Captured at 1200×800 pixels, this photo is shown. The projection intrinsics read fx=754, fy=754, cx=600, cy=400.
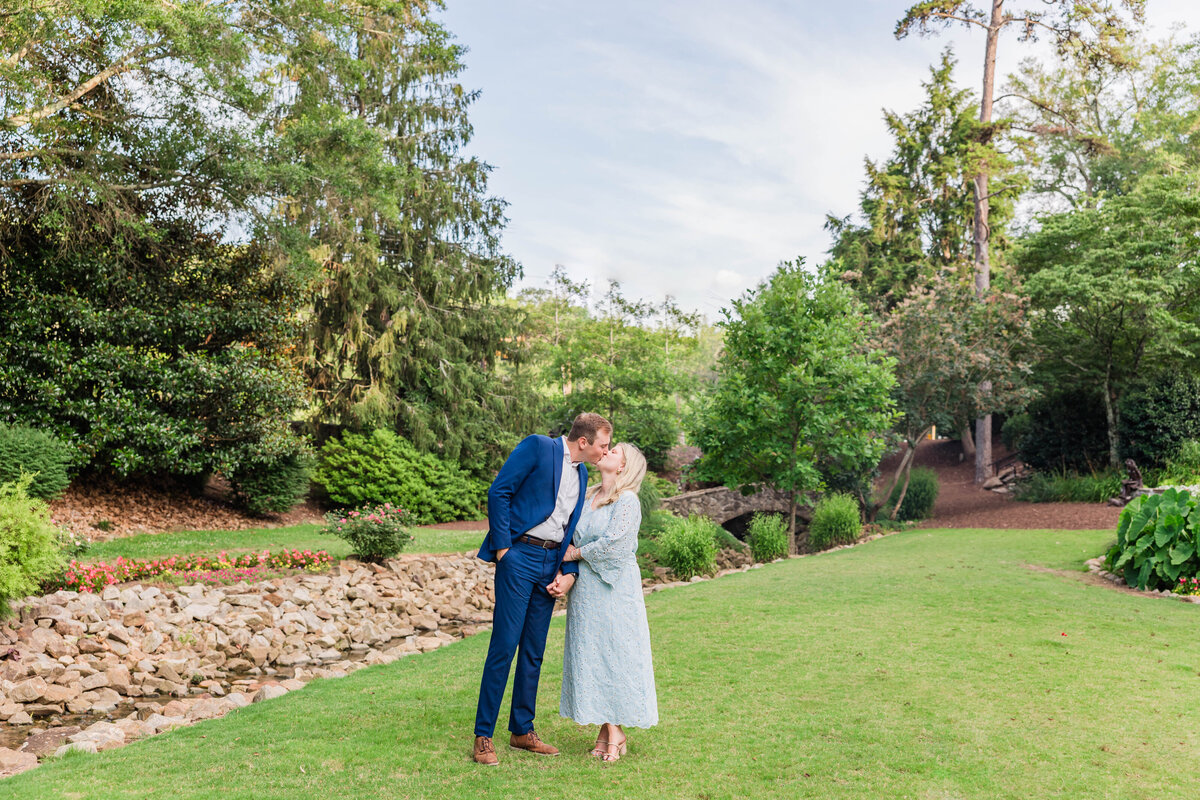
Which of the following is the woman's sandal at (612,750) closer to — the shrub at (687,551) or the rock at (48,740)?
the rock at (48,740)

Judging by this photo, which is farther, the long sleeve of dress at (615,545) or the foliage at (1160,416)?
the foliage at (1160,416)

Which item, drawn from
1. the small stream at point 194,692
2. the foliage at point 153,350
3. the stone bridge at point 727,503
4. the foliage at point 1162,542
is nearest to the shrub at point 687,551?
the small stream at point 194,692

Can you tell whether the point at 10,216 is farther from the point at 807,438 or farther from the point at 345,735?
the point at 807,438

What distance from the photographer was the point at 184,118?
13359 mm

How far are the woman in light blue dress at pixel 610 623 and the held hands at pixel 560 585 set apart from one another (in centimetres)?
8

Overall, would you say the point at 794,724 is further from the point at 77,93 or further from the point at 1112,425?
the point at 1112,425

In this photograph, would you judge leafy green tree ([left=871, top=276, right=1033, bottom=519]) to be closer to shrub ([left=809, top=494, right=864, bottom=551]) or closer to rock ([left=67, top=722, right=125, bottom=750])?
shrub ([left=809, top=494, right=864, bottom=551])

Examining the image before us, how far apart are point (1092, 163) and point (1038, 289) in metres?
16.4

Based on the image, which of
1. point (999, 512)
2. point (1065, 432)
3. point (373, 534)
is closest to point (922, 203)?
point (1065, 432)

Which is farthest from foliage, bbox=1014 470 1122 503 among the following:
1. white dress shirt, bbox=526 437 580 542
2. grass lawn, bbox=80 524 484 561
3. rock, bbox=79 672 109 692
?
rock, bbox=79 672 109 692

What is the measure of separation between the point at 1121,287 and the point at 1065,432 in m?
5.83

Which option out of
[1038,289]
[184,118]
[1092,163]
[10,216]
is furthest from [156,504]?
[1092,163]

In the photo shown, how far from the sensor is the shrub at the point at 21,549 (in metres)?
7.04

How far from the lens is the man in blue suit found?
4148 mm
